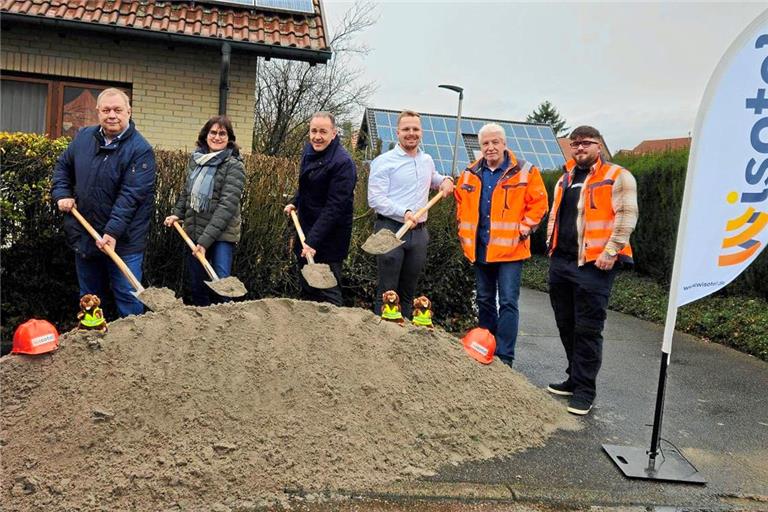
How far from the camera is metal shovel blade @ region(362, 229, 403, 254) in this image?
470cm

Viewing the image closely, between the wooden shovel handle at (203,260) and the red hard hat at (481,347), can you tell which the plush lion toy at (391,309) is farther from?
the wooden shovel handle at (203,260)

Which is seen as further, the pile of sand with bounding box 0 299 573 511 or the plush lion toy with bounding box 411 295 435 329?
the plush lion toy with bounding box 411 295 435 329

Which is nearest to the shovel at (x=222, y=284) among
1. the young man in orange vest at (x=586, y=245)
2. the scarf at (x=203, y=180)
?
the scarf at (x=203, y=180)

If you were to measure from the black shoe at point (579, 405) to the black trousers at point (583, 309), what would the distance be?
3 cm

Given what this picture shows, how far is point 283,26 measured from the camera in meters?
9.64

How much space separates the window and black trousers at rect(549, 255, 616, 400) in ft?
24.3

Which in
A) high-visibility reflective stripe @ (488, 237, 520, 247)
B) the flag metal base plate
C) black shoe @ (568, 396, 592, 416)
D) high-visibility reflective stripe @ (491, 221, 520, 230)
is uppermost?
high-visibility reflective stripe @ (491, 221, 520, 230)

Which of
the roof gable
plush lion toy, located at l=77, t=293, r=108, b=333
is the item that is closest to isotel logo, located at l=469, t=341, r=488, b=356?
plush lion toy, located at l=77, t=293, r=108, b=333

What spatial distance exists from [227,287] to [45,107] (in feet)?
20.8

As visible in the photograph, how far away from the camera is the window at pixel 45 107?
898 cm

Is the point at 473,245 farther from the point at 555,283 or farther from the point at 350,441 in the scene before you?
the point at 350,441

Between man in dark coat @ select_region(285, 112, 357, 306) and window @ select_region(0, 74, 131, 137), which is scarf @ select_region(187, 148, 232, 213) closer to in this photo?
man in dark coat @ select_region(285, 112, 357, 306)

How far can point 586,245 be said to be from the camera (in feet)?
14.5

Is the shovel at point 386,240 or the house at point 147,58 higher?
the house at point 147,58
